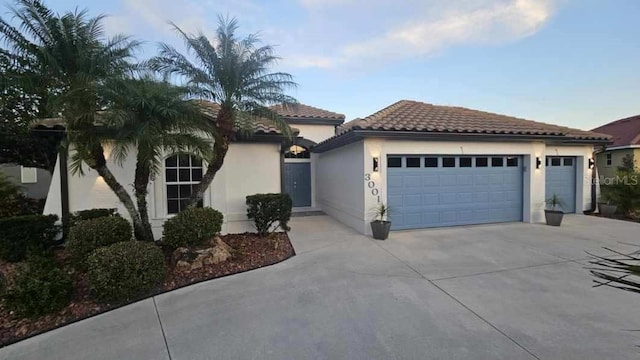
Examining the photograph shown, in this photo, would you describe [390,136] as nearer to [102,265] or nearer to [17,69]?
[102,265]

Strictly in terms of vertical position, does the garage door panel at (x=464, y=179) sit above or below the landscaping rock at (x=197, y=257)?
above

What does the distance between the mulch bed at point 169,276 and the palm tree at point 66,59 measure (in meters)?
2.97

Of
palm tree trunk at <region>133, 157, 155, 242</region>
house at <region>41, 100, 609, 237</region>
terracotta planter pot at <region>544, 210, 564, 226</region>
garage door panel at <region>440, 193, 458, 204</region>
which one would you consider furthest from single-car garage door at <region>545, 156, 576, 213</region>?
palm tree trunk at <region>133, 157, 155, 242</region>

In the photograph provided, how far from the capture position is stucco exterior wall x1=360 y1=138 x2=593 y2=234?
9141mm

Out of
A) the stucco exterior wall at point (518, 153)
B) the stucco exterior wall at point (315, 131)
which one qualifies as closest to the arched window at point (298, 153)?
the stucco exterior wall at point (315, 131)

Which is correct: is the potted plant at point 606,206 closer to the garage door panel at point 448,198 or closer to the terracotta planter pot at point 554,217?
the terracotta planter pot at point 554,217

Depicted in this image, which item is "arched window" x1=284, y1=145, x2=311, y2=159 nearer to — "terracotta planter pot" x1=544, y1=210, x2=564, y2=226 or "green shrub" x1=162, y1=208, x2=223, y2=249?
"green shrub" x1=162, y1=208, x2=223, y2=249

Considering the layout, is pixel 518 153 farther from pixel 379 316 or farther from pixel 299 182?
pixel 299 182

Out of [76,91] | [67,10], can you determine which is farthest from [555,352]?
[67,10]

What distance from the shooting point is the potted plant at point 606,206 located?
39.3ft

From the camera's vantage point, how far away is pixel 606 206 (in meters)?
12.1

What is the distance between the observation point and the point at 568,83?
12750 millimetres

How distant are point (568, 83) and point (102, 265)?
17.3 m

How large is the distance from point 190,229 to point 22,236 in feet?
14.2
